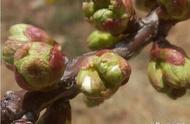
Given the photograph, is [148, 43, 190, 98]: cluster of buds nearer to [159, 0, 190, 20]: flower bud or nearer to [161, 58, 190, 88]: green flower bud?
[161, 58, 190, 88]: green flower bud

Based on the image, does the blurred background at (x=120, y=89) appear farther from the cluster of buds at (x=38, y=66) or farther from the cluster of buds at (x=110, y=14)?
the cluster of buds at (x=38, y=66)

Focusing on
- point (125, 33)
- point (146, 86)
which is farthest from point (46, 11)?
point (125, 33)

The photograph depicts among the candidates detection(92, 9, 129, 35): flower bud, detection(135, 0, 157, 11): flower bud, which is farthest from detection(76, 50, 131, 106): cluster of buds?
detection(135, 0, 157, 11): flower bud

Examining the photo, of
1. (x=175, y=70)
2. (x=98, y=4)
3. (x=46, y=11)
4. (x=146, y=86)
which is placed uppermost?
(x=98, y=4)

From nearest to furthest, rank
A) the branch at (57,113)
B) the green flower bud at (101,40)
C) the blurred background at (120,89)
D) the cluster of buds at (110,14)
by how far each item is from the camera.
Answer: the branch at (57,113) < the cluster of buds at (110,14) < the green flower bud at (101,40) < the blurred background at (120,89)

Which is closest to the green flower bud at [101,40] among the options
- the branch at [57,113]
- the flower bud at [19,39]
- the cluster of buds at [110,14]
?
the cluster of buds at [110,14]

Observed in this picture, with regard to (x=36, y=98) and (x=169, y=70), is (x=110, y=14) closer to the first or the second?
(x=169, y=70)

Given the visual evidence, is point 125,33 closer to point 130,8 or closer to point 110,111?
point 130,8
